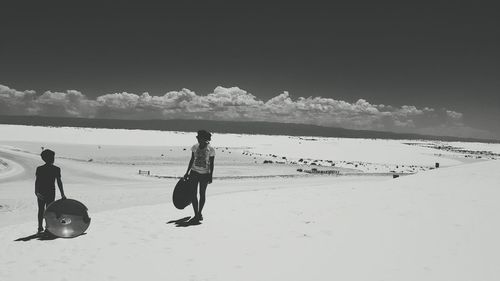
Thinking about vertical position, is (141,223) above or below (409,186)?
below

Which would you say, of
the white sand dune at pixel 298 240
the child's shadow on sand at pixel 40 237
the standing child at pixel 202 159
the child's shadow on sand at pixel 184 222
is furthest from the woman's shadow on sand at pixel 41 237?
the standing child at pixel 202 159

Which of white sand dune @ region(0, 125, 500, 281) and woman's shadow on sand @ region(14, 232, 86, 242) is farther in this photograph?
woman's shadow on sand @ region(14, 232, 86, 242)

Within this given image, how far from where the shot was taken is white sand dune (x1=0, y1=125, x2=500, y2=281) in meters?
7.14

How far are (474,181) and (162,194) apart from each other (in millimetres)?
14939

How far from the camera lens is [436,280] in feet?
21.5

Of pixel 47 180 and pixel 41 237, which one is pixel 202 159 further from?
pixel 41 237

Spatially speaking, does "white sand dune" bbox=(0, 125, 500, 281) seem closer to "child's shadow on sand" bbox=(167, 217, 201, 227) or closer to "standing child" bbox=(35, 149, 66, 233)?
"child's shadow on sand" bbox=(167, 217, 201, 227)

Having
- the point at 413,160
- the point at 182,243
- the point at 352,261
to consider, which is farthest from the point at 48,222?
the point at 413,160

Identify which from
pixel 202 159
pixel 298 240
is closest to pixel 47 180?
pixel 202 159

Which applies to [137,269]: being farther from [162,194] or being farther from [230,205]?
[162,194]

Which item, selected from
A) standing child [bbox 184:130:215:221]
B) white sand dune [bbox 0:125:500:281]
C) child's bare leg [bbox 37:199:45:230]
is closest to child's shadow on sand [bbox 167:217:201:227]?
white sand dune [bbox 0:125:500:281]

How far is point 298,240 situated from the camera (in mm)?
8914

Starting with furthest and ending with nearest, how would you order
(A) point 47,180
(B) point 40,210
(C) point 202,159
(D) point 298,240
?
(C) point 202,159 < (B) point 40,210 < (A) point 47,180 < (D) point 298,240

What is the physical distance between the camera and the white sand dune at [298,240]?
7.14 meters
